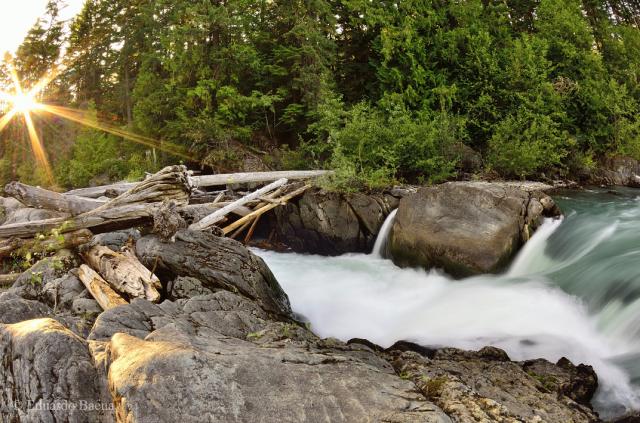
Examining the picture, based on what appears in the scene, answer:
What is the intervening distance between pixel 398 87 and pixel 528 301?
12514 mm

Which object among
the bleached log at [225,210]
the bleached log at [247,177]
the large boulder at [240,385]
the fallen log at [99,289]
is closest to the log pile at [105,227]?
the fallen log at [99,289]

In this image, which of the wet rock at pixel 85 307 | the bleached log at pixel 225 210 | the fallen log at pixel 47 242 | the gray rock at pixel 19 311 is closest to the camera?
the gray rock at pixel 19 311

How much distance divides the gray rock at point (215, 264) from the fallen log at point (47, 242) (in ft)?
3.04

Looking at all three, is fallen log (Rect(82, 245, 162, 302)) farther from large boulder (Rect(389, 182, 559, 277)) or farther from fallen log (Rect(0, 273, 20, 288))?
large boulder (Rect(389, 182, 559, 277))

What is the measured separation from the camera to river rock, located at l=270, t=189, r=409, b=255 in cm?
1148

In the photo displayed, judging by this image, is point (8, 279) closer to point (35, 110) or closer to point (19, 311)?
point (19, 311)

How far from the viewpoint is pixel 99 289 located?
6.01 metres

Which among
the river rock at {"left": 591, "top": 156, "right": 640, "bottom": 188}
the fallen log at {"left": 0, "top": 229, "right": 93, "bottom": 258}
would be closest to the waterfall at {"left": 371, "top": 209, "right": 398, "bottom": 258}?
the fallen log at {"left": 0, "top": 229, "right": 93, "bottom": 258}

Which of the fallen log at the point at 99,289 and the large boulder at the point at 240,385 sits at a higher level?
the large boulder at the point at 240,385

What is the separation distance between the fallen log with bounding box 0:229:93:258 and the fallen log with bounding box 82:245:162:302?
0.90ft

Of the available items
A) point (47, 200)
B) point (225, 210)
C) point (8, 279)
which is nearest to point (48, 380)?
point (47, 200)

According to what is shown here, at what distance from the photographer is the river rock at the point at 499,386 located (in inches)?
141

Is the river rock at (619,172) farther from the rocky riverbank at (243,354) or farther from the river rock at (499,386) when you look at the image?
the river rock at (499,386)

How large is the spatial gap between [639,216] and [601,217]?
1.03 meters
